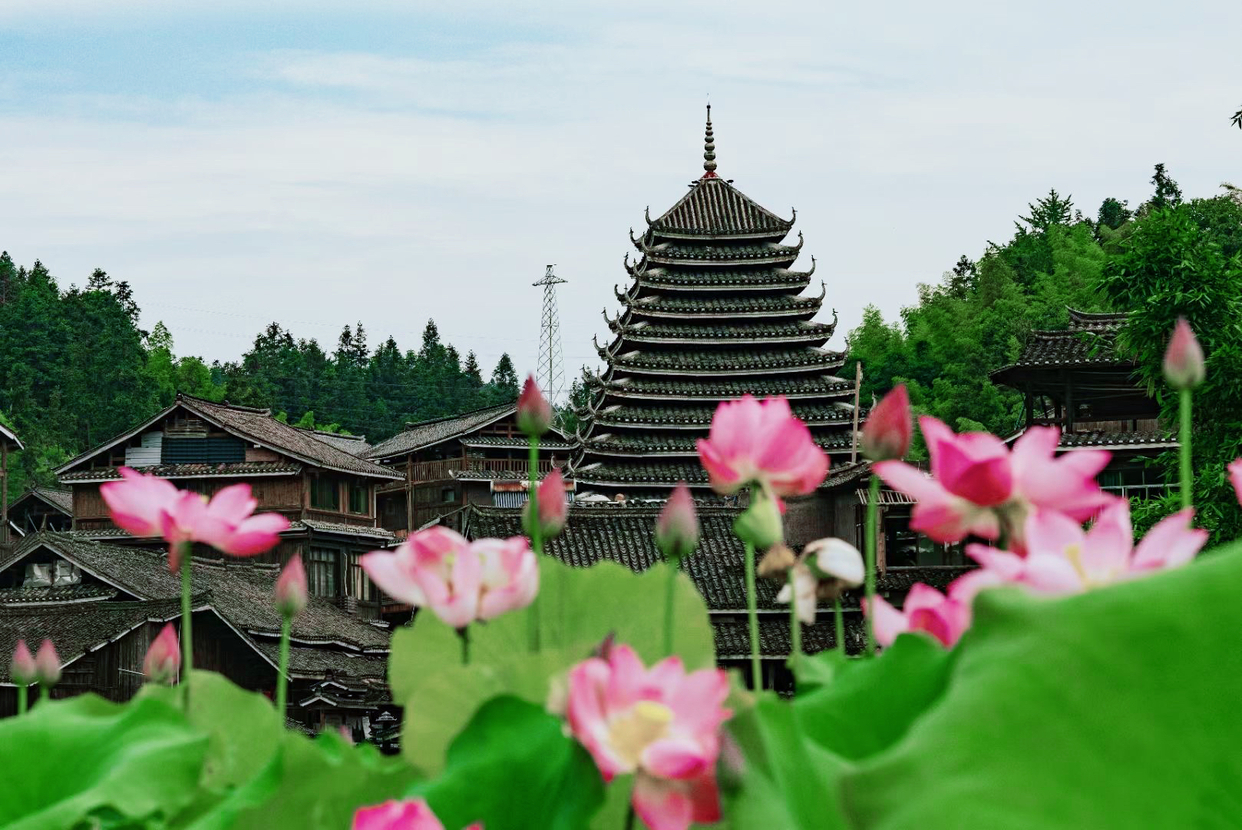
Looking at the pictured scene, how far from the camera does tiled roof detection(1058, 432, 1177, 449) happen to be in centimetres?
2355

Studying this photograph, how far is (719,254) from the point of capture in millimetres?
35875

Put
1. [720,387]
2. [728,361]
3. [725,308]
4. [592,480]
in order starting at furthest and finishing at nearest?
1. [725,308]
2. [728,361]
3. [720,387]
4. [592,480]

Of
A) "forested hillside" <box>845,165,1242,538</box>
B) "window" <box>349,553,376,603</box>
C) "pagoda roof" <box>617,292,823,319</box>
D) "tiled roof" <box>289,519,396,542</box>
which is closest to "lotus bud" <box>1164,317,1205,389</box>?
"forested hillside" <box>845,165,1242,538</box>

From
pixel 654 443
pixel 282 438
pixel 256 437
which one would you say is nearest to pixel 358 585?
pixel 282 438

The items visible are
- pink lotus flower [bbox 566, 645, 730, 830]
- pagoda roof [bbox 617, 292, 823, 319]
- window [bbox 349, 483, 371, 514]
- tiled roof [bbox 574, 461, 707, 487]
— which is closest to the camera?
pink lotus flower [bbox 566, 645, 730, 830]

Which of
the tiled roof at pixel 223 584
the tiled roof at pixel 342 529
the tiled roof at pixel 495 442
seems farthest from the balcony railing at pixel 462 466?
the tiled roof at pixel 223 584

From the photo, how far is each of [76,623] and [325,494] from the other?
48.4ft

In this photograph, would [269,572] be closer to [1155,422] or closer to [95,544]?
[95,544]

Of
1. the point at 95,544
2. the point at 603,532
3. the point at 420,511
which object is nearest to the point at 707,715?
the point at 603,532

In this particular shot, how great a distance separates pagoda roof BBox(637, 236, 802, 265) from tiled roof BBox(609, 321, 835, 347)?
1537mm

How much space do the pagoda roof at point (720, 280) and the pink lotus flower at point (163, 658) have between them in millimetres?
33941

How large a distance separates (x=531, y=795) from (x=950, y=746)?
0.43 metres

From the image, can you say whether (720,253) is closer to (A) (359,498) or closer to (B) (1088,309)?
(A) (359,498)

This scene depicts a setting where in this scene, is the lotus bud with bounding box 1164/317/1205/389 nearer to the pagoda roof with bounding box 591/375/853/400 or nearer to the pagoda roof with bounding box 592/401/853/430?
the pagoda roof with bounding box 592/401/853/430
